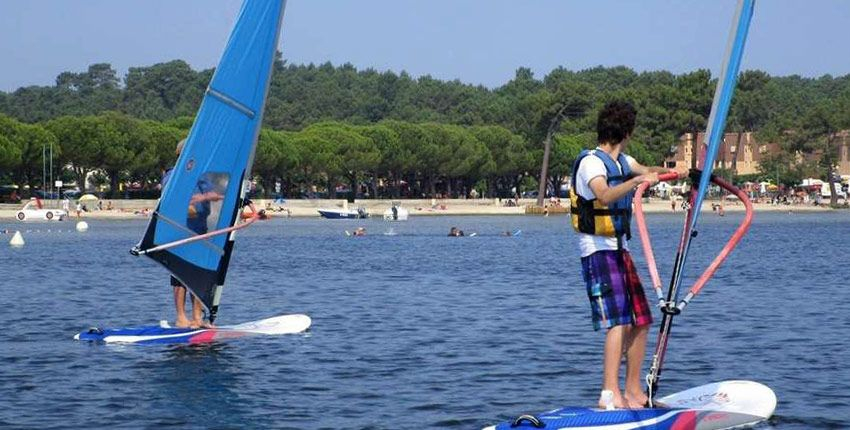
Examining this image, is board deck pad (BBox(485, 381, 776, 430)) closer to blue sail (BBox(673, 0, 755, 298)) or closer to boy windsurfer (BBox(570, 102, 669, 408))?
boy windsurfer (BBox(570, 102, 669, 408))

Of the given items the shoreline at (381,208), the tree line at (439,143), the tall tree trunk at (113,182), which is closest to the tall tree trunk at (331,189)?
the tree line at (439,143)

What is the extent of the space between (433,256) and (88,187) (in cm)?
11777

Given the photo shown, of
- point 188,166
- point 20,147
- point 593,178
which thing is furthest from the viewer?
point 20,147

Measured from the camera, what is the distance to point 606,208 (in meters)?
11.5

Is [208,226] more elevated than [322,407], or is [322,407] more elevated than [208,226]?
[208,226]

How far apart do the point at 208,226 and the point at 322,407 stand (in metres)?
5.41

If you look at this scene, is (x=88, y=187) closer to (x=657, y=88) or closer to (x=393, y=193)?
(x=393, y=193)

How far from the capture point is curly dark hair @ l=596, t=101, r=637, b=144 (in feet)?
37.7

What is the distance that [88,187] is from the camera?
547 ft

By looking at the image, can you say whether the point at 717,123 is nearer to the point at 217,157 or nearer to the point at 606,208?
the point at 606,208

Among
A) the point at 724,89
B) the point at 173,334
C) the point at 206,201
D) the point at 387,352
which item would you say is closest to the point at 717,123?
the point at 724,89

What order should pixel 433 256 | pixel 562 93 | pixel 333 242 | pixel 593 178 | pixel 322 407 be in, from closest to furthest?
pixel 593 178, pixel 322 407, pixel 433 256, pixel 333 242, pixel 562 93

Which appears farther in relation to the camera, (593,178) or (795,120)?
(795,120)

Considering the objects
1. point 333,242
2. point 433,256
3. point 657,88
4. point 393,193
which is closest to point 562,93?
point 657,88
